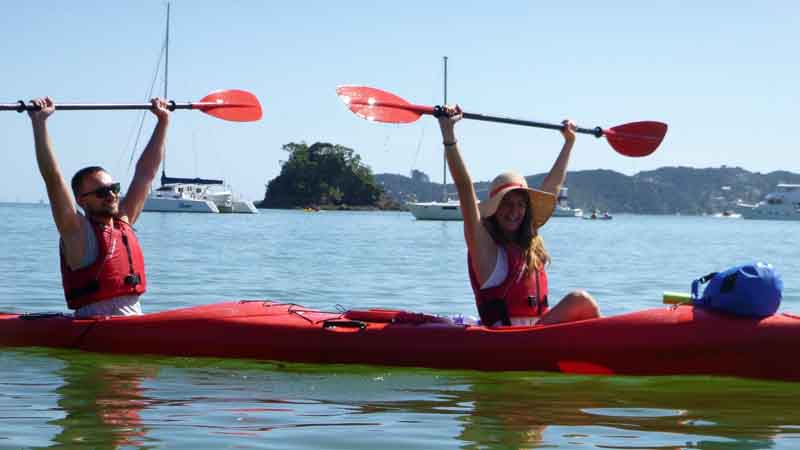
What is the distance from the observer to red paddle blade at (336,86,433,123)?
22.1 ft

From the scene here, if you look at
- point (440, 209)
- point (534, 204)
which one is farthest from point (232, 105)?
point (440, 209)

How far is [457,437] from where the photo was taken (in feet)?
14.2

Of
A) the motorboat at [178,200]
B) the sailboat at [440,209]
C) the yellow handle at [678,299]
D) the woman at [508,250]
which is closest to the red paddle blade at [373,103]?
the woman at [508,250]

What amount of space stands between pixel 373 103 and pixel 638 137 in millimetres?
1936

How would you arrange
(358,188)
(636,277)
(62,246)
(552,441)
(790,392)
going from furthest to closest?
(358,188), (636,277), (62,246), (790,392), (552,441)

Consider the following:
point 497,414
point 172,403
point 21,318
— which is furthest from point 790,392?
point 21,318

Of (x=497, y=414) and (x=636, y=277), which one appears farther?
(x=636, y=277)

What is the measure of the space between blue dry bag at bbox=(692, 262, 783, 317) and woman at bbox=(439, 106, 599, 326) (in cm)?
65

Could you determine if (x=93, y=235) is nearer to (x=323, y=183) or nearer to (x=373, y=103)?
(x=373, y=103)

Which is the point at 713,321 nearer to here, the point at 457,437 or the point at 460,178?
the point at 460,178

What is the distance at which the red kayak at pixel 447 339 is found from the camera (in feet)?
17.9

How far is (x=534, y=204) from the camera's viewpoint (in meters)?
5.75

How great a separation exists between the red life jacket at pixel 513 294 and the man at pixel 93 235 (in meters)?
1.96

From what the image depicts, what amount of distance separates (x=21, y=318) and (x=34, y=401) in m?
1.60
